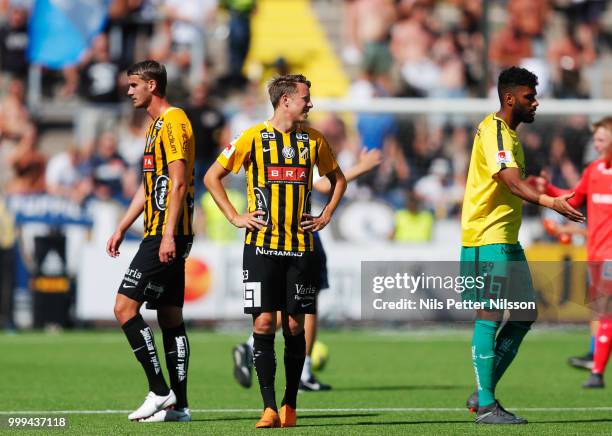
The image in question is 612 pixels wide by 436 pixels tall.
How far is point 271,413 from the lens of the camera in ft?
25.6

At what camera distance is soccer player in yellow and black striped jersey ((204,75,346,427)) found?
786 centimetres

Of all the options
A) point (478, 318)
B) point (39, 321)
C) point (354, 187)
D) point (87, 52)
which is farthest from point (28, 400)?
point (87, 52)

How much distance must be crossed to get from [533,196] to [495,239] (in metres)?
0.62

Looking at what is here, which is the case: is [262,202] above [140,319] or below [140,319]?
above

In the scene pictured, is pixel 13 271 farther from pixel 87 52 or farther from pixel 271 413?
pixel 271 413

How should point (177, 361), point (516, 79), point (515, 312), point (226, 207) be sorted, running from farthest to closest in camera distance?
point (177, 361), point (515, 312), point (516, 79), point (226, 207)

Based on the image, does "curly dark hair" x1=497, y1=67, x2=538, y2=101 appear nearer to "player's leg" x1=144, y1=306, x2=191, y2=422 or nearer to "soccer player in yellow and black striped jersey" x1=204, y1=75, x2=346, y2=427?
"soccer player in yellow and black striped jersey" x1=204, y1=75, x2=346, y2=427

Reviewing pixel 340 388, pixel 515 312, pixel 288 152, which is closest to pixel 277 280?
pixel 288 152

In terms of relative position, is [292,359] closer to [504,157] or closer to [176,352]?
[176,352]

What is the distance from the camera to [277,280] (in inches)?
311

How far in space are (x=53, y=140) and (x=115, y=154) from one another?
7.63ft

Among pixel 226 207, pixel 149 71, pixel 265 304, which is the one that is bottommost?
pixel 265 304

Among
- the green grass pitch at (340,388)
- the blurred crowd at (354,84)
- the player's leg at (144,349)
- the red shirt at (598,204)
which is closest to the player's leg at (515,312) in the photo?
the green grass pitch at (340,388)

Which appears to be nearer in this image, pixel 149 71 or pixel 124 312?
pixel 124 312
